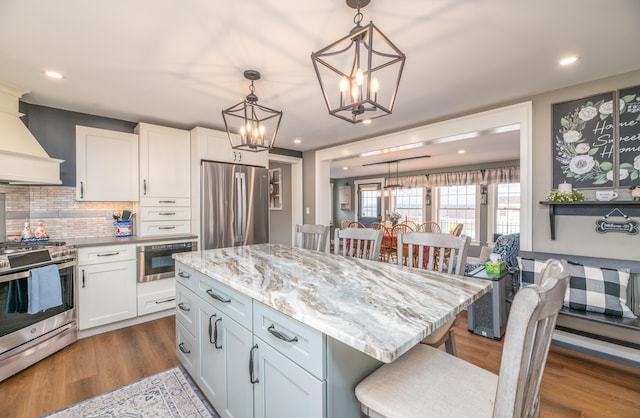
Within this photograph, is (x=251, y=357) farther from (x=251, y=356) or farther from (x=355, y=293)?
(x=355, y=293)

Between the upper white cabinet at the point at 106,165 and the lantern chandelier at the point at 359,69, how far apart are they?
2.41 meters

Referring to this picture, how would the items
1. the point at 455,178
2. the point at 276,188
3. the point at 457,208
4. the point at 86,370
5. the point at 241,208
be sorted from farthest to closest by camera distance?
the point at 457,208 < the point at 455,178 < the point at 276,188 < the point at 241,208 < the point at 86,370

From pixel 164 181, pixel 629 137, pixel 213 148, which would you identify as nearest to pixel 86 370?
pixel 164 181

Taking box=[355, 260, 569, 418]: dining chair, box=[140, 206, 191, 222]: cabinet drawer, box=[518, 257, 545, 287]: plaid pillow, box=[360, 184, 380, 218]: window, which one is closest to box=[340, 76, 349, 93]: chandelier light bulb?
box=[355, 260, 569, 418]: dining chair

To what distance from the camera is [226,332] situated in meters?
1.51

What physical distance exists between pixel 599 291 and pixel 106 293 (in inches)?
172

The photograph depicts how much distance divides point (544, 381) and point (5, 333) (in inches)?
153

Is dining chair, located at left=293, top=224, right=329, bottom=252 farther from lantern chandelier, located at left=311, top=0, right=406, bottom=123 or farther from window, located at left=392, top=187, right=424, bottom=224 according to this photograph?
window, located at left=392, top=187, right=424, bottom=224

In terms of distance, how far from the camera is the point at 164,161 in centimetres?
345

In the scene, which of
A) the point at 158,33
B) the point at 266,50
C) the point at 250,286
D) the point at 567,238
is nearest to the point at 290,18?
the point at 266,50

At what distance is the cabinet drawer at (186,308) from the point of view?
1.89m

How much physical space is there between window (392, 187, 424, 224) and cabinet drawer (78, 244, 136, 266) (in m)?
6.56

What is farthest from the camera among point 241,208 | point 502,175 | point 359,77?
point 502,175

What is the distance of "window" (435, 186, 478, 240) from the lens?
6734 millimetres
